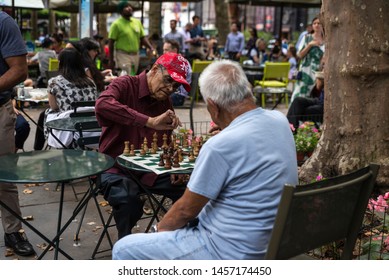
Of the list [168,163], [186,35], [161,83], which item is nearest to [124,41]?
[186,35]

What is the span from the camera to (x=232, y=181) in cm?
240

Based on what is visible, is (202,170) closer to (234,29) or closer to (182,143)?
(182,143)

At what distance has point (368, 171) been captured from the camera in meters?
2.45

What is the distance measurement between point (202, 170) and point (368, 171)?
2.34 feet

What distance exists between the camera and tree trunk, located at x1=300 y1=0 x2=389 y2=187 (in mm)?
4684

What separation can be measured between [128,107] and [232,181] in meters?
1.56

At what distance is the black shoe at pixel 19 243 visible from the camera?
416 cm

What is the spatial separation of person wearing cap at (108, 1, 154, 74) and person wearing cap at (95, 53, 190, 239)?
7.29 m

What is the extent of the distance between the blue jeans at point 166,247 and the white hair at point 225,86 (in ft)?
1.99

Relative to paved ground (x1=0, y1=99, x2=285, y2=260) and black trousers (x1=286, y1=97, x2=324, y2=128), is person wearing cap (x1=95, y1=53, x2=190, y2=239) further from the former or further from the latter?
black trousers (x1=286, y1=97, x2=324, y2=128)

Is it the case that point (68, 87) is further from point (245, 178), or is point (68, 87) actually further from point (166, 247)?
point (245, 178)

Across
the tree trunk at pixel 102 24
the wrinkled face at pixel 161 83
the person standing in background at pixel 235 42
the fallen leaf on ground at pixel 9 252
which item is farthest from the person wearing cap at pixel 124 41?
Result: the tree trunk at pixel 102 24

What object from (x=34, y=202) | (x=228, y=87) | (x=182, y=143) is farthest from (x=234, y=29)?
(x=228, y=87)

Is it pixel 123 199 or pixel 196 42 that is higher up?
pixel 196 42
